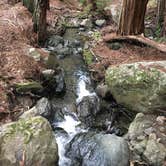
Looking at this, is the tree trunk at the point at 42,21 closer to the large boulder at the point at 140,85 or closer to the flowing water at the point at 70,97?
the flowing water at the point at 70,97

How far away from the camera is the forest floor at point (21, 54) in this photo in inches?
249

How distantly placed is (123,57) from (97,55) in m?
0.70

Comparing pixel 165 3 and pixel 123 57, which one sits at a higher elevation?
pixel 165 3

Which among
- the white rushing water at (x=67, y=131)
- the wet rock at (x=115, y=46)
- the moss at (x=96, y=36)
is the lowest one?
the white rushing water at (x=67, y=131)

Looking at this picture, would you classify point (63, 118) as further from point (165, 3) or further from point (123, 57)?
point (165, 3)

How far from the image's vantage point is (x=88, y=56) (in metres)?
8.66

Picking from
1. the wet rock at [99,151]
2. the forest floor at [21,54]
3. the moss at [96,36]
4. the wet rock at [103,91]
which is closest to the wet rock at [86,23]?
the forest floor at [21,54]

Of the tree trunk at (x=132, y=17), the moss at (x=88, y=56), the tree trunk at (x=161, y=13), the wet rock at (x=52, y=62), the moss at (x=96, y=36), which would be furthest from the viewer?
the tree trunk at (x=161, y=13)

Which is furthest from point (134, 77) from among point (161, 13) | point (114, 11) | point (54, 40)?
point (114, 11)

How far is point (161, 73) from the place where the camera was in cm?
622

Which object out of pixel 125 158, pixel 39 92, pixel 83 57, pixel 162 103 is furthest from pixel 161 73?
pixel 83 57

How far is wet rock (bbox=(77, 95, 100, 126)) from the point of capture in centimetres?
632

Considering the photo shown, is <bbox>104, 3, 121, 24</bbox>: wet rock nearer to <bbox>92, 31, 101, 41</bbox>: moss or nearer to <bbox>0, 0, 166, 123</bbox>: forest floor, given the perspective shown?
<bbox>0, 0, 166, 123</bbox>: forest floor

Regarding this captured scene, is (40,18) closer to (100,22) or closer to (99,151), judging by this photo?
(100,22)
